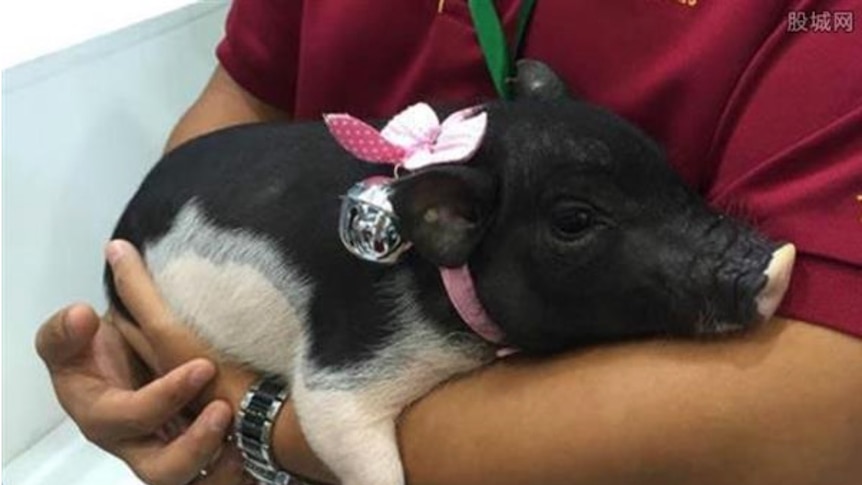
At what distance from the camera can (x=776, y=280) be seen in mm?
745

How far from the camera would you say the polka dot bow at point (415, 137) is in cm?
80

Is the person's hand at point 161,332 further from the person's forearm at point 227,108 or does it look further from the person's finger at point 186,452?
the person's forearm at point 227,108

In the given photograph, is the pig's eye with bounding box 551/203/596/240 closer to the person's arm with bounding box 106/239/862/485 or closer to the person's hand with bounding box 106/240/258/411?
the person's arm with bounding box 106/239/862/485

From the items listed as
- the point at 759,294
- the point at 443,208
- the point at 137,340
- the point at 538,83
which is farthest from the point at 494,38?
the point at 137,340

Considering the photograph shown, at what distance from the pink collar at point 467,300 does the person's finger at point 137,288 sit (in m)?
0.26

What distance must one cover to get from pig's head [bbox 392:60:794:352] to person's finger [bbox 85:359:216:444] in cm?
23

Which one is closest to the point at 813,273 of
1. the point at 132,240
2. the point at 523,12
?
the point at 523,12

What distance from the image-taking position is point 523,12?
94 cm

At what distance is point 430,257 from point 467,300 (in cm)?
4

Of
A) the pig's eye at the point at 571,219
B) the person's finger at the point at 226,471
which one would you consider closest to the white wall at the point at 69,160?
the person's finger at the point at 226,471

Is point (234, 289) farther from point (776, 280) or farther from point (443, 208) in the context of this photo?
point (776, 280)

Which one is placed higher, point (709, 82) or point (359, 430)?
point (709, 82)

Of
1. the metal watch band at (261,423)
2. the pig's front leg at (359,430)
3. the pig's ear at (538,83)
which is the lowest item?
the metal watch band at (261,423)

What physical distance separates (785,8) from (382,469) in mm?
405
